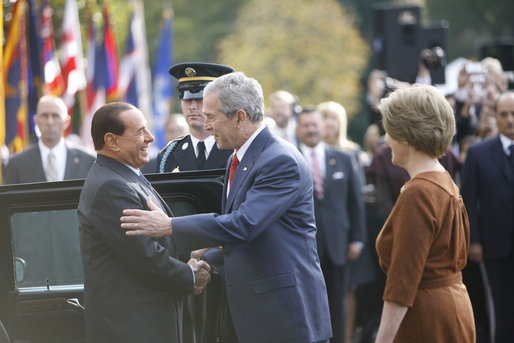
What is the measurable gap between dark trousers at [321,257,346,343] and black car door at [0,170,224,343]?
4.39 m

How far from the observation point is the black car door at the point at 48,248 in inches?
183

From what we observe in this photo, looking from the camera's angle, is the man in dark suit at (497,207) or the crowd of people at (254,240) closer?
the crowd of people at (254,240)

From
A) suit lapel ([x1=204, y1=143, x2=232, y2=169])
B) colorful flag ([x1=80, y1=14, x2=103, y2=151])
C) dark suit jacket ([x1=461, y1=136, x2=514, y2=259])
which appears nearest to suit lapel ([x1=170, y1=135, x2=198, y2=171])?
suit lapel ([x1=204, y1=143, x2=232, y2=169])

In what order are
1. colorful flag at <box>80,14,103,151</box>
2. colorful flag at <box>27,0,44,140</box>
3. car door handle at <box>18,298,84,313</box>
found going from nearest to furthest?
1. car door handle at <box>18,298,84,313</box>
2. colorful flag at <box>27,0,44,140</box>
3. colorful flag at <box>80,14,103,151</box>

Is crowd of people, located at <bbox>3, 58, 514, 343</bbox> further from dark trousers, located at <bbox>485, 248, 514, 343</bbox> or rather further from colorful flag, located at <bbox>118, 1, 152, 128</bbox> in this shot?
colorful flag, located at <bbox>118, 1, 152, 128</bbox>

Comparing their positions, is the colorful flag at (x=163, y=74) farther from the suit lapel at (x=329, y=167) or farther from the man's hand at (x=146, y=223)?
the man's hand at (x=146, y=223)

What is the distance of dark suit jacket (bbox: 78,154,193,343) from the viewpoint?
422 cm

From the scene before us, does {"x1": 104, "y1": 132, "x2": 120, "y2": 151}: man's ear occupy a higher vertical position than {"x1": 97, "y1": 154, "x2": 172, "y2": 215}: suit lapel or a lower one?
higher

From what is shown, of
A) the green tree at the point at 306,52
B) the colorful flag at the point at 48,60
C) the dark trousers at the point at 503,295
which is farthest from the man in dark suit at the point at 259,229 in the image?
the green tree at the point at 306,52

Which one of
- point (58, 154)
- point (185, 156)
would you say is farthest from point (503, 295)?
point (58, 154)

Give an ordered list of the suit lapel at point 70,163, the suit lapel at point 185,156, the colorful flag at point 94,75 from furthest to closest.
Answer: the colorful flag at point 94,75
the suit lapel at point 70,163
the suit lapel at point 185,156

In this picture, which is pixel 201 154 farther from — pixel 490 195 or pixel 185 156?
pixel 490 195

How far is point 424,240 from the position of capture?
387 cm

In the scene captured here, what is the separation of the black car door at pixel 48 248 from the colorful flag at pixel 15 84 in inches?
278
